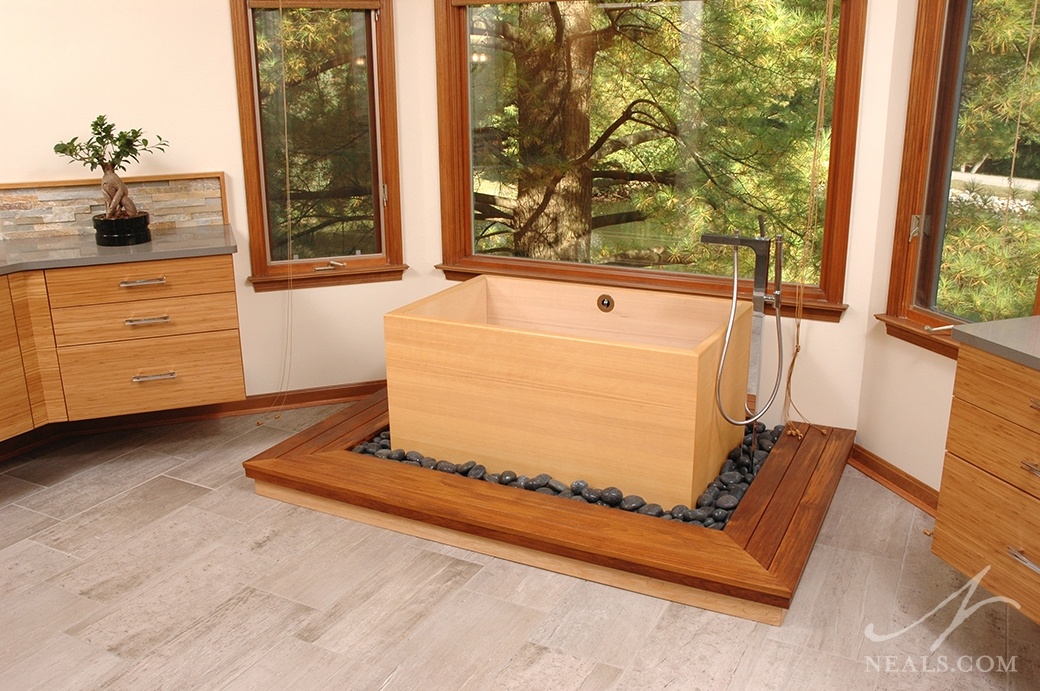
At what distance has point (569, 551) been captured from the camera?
8.55ft

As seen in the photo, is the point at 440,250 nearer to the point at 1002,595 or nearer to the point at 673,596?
the point at 673,596

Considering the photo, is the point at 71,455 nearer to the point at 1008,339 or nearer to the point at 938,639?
the point at 938,639

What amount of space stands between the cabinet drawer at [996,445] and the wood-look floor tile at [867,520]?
28.9 inches

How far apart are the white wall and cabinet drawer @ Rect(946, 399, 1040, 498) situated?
2.84ft

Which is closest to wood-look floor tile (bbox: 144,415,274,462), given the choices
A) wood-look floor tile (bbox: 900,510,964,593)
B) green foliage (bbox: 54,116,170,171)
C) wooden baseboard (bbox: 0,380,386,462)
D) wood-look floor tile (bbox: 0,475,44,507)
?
wooden baseboard (bbox: 0,380,386,462)

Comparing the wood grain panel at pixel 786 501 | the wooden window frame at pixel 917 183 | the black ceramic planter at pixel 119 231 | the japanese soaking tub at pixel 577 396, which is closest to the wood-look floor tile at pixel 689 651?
the wood grain panel at pixel 786 501

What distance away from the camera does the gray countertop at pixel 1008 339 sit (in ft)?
6.36

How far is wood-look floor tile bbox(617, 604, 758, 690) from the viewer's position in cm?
218

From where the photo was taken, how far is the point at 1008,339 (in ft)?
6.68

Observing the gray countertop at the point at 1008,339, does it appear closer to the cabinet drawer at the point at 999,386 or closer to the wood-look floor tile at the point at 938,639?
the cabinet drawer at the point at 999,386

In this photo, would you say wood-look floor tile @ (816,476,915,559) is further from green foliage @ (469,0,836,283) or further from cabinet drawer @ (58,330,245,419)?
cabinet drawer @ (58,330,245,419)

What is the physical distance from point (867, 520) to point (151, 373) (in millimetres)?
2639

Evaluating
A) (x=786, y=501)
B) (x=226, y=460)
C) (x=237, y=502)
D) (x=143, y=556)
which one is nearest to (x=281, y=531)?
(x=237, y=502)

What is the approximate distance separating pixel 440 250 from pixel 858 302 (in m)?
1.86
